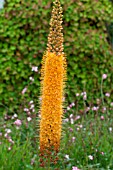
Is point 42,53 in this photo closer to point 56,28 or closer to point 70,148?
point 70,148

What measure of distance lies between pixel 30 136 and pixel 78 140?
605mm

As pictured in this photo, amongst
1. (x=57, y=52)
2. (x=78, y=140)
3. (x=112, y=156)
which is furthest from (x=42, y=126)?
(x=78, y=140)

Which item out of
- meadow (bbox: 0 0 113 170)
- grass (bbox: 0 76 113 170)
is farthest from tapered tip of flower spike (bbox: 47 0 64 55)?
meadow (bbox: 0 0 113 170)

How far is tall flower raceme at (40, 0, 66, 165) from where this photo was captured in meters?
3.28

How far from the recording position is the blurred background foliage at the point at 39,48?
7.10 meters

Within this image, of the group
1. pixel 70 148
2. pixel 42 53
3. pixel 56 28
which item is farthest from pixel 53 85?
pixel 42 53

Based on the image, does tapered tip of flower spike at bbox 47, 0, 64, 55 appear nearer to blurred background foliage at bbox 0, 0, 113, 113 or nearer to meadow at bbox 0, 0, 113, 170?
meadow at bbox 0, 0, 113, 170

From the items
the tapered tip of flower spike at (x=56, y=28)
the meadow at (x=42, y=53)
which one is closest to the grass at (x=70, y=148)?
the meadow at (x=42, y=53)

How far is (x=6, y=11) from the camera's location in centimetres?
722

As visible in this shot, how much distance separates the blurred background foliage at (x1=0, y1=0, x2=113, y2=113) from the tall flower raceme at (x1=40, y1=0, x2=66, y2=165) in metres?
3.62

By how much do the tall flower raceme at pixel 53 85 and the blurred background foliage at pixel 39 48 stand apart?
142 inches

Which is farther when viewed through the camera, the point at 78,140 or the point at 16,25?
the point at 16,25

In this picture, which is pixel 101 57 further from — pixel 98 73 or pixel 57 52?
pixel 57 52

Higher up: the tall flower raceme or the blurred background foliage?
the tall flower raceme
